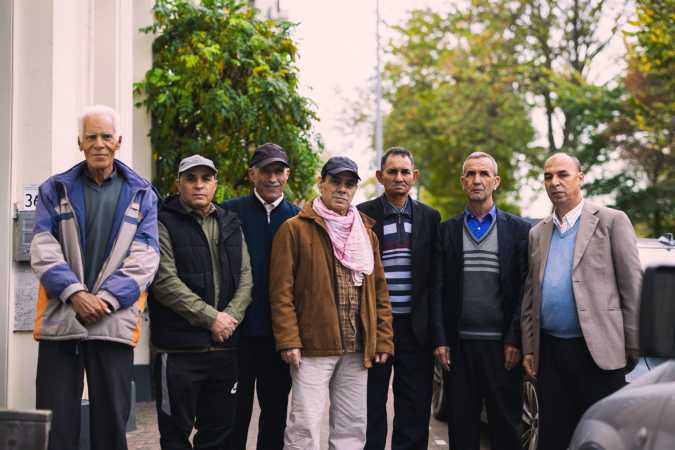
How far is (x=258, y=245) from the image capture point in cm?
591

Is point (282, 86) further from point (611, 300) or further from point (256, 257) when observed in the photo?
point (611, 300)

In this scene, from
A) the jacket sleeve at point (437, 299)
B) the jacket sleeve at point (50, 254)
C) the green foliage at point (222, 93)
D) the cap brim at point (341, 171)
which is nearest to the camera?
the jacket sleeve at point (50, 254)

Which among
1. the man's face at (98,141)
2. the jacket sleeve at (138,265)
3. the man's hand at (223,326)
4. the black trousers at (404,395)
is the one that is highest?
the man's face at (98,141)

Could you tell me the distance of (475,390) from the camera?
589 centimetres

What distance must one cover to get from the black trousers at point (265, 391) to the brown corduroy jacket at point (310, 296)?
39 centimetres

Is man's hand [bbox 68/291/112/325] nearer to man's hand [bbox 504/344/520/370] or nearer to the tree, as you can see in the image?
man's hand [bbox 504/344/520/370]

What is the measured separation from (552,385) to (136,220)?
269cm

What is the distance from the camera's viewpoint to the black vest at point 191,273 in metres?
5.30

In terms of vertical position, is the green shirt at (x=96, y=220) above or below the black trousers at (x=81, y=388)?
above

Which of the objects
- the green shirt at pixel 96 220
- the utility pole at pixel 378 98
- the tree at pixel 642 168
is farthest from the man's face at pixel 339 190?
the tree at pixel 642 168

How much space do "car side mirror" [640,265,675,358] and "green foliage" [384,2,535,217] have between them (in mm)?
25821

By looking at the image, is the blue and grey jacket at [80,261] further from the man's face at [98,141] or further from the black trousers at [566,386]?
the black trousers at [566,386]

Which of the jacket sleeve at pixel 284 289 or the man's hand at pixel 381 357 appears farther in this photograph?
the man's hand at pixel 381 357

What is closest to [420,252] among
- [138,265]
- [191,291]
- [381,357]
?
[381,357]
